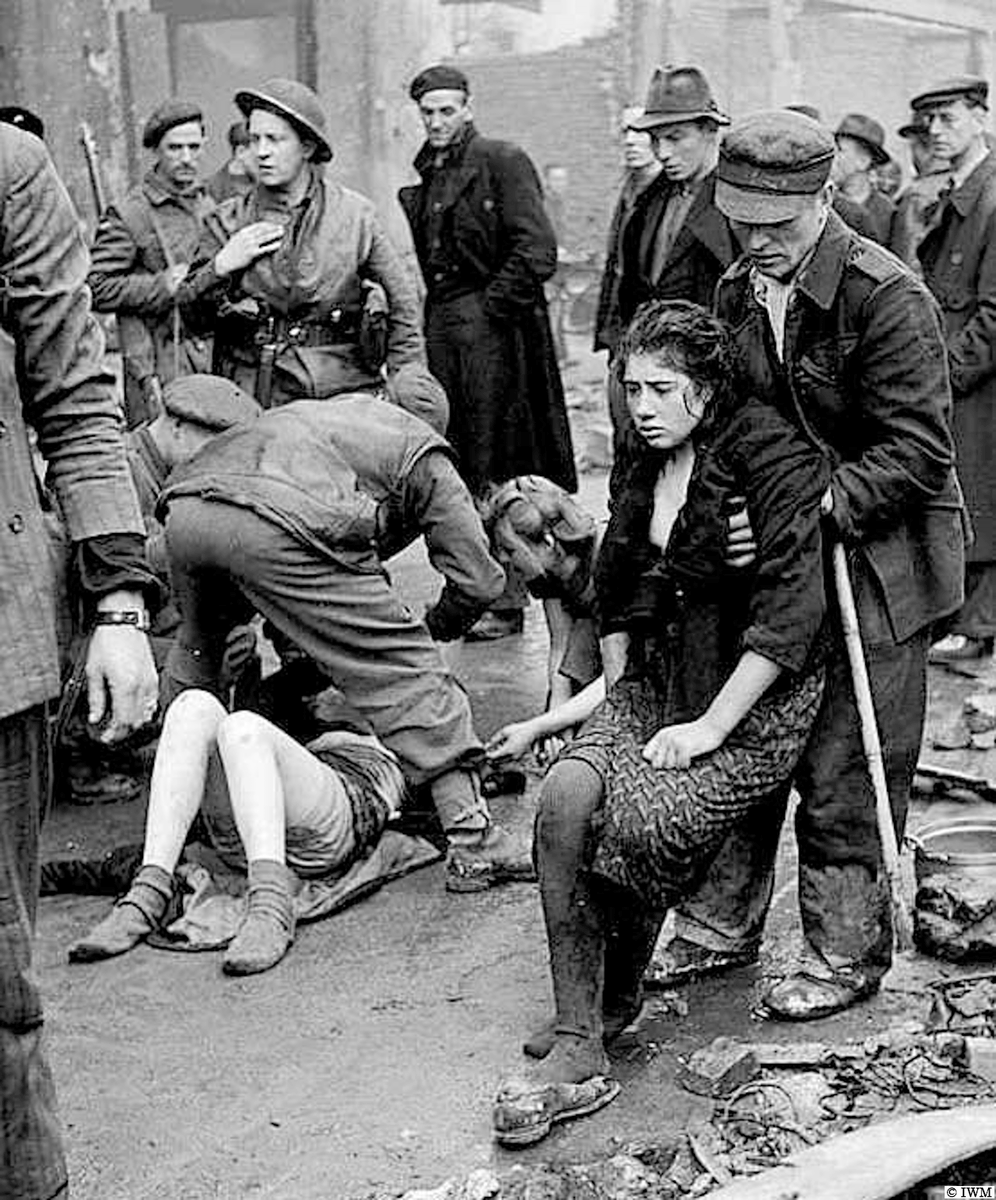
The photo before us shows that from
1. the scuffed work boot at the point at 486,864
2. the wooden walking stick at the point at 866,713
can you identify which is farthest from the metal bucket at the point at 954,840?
the scuffed work boot at the point at 486,864

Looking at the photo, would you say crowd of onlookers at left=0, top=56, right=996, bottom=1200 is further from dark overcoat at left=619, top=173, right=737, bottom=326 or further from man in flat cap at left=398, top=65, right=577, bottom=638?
man in flat cap at left=398, top=65, right=577, bottom=638

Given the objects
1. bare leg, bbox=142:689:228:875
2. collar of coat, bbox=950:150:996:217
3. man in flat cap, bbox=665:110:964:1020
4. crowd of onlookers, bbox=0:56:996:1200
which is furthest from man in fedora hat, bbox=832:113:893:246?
bare leg, bbox=142:689:228:875

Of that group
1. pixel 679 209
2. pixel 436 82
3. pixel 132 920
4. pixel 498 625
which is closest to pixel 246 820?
pixel 132 920

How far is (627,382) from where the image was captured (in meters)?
4.34

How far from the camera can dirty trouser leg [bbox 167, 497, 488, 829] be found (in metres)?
5.23

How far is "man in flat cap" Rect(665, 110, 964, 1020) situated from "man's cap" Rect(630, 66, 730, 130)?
104 inches

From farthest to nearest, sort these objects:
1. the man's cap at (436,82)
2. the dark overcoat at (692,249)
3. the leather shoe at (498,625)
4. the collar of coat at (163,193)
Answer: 1. the man's cap at (436,82)
2. the leather shoe at (498,625)
3. the collar of coat at (163,193)
4. the dark overcoat at (692,249)

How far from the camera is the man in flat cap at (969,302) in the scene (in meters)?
7.52

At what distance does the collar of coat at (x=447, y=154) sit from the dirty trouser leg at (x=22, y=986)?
5555 millimetres

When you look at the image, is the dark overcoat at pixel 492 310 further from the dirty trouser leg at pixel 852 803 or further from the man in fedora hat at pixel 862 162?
the dirty trouser leg at pixel 852 803

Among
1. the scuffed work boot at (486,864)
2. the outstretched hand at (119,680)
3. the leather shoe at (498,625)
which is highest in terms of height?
Result: the outstretched hand at (119,680)

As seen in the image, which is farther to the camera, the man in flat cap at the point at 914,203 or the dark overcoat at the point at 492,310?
the man in flat cap at the point at 914,203

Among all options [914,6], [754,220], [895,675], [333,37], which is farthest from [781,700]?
[914,6]

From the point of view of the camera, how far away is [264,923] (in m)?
4.99
